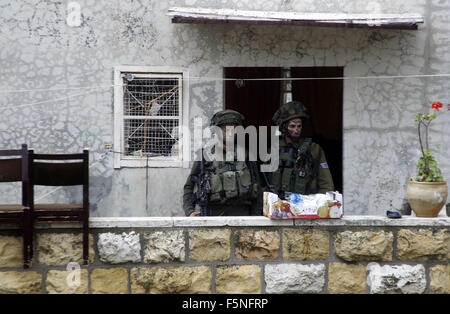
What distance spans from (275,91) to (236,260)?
214 inches

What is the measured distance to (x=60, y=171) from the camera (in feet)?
15.1

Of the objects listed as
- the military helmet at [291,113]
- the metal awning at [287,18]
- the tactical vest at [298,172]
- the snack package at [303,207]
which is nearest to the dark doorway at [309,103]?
the metal awning at [287,18]

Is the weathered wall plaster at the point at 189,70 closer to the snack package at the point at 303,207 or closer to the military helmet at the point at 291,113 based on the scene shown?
the military helmet at the point at 291,113

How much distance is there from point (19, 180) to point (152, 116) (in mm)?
3420

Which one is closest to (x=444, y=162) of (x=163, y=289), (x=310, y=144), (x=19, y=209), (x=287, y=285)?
(x=310, y=144)

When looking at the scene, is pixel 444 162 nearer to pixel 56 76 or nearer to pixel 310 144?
pixel 310 144

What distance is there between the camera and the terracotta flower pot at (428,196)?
4.97 metres

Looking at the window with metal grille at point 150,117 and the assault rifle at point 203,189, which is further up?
the window with metal grille at point 150,117

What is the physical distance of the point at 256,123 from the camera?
9.85m

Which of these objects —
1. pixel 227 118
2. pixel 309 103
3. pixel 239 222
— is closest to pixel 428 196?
pixel 239 222

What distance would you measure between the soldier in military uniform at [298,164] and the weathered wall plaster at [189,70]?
6.40ft

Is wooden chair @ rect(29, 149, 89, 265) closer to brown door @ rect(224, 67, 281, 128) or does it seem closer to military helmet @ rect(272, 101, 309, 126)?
military helmet @ rect(272, 101, 309, 126)

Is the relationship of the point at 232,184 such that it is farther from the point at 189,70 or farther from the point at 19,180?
the point at 189,70

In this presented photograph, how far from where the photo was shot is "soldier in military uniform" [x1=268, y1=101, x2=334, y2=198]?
5.91m
